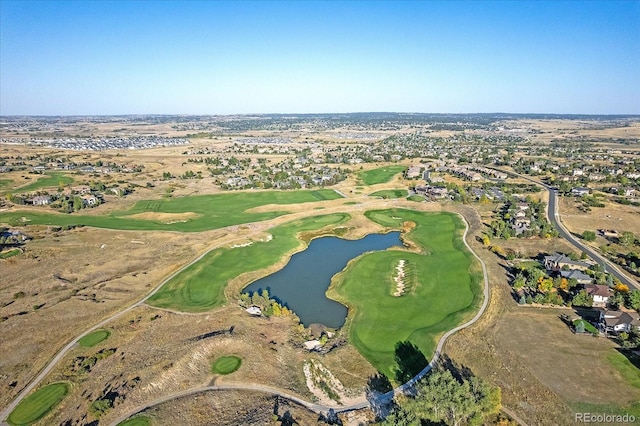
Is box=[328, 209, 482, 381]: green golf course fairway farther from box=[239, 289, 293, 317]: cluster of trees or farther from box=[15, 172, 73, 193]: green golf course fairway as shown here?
box=[15, 172, 73, 193]: green golf course fairway

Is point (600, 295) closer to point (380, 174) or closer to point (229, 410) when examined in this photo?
point (229, 410)

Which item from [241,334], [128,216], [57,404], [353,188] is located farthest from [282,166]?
[57,404]

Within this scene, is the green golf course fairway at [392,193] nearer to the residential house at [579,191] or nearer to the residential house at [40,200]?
the residential house at [579,191]

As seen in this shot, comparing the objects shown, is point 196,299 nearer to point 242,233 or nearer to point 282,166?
point 242,233

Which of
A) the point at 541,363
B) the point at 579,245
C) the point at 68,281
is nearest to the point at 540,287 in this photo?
the point at 541,363

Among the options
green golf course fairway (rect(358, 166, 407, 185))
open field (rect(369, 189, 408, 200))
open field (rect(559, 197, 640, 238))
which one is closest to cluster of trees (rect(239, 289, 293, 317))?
open field (rect(559, 197, 640, 238))

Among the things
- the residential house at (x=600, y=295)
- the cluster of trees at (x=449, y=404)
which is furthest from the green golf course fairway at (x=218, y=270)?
the residential house at (x=600, y=295)
